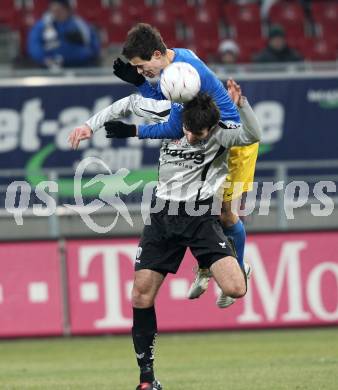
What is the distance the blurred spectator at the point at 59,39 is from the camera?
17.5 metres

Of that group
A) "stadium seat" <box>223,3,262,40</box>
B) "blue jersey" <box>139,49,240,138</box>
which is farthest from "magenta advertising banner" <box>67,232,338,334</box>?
"stadium seat" <box>223,3,262,40</box>

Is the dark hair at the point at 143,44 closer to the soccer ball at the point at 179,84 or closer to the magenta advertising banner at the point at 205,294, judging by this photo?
the soccer ball at the point at 179,84

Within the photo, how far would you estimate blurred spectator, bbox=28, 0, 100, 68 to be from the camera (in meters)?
17.5

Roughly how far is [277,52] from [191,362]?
23.9 ft

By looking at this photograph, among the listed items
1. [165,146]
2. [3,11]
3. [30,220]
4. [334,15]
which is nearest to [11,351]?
[30,220]

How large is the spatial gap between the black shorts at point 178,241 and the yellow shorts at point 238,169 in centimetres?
63

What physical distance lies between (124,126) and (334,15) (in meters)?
12.8

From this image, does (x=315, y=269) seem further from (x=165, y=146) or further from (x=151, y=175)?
(x=165, y=146)

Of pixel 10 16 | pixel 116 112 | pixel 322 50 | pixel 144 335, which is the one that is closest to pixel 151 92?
pixel 116 112

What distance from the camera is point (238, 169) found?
960cm

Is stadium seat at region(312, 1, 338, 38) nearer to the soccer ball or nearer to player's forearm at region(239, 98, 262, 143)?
player's forearm at region(239, 98, 262, 143)

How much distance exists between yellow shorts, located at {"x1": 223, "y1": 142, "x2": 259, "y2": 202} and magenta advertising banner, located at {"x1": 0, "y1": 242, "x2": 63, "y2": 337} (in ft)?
16.9

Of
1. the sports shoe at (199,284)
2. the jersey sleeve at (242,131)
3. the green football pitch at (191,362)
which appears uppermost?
the jersey sleeve at (242,131)

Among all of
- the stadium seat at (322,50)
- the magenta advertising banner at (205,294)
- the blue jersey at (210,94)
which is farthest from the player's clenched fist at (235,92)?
the stadium seat at (322,50)
